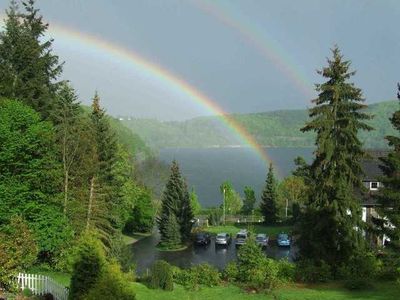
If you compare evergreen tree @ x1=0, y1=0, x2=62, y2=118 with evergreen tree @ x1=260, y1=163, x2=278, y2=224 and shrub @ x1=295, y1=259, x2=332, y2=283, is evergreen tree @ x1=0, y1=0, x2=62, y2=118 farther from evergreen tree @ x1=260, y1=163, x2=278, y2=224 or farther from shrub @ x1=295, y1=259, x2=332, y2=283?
evergreen tree @ x1=260, y1=163, x2=278, y2=224

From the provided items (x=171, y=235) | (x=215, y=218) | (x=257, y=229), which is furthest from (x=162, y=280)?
(x=215, y=218)

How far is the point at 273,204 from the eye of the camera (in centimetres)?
6906

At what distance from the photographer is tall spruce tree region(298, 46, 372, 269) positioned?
92.3 feet

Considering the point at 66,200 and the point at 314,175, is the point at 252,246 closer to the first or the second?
the point at 314,175

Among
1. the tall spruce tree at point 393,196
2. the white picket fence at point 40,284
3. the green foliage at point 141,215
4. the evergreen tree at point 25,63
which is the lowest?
the green foliage at point 141,215

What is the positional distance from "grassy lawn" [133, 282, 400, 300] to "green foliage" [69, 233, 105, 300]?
3.83m

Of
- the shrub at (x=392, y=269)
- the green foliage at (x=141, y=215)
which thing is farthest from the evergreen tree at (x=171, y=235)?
the shrub at (x=392, y=269)

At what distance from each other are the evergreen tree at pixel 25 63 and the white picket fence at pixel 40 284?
14828 millimetres

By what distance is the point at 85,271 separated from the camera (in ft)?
55.4

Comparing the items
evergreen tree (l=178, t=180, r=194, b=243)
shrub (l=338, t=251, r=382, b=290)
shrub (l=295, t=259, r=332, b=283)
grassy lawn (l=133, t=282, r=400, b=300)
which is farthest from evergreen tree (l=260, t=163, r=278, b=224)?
grassy lawn (l=133, t=282, r=400, b=300)

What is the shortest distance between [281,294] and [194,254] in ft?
88.0

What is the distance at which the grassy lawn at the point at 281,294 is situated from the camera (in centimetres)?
2123

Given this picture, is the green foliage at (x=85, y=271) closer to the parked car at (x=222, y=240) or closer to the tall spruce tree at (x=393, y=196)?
the tall spruce tree at (x=393, y=196)

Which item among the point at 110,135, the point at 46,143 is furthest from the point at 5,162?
the point at 110,135
